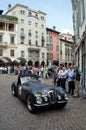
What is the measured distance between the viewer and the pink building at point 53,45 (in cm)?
6856

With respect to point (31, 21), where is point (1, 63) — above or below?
below

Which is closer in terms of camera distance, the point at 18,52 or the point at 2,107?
the point at 2,107

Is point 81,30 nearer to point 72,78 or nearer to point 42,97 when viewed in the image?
point 72,78

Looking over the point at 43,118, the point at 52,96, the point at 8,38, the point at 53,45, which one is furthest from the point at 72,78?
the point at 53,45

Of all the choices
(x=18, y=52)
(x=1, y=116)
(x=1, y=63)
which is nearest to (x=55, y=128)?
(x=1, y=116)

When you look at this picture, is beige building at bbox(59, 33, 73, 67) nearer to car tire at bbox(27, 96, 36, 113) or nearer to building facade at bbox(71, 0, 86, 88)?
building facade at bbox(71, 0, 86, 88)

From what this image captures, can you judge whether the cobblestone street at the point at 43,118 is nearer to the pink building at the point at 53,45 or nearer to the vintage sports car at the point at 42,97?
the vintage sports car at the point at 42,97

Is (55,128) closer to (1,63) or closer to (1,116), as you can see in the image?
(1,116)

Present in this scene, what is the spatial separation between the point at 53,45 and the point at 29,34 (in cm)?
1119

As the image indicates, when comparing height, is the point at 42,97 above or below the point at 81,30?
below

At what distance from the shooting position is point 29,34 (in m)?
62.0

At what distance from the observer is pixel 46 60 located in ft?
214

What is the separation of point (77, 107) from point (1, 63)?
45.8 meters

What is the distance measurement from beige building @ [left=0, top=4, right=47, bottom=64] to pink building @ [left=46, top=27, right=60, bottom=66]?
3.72m
